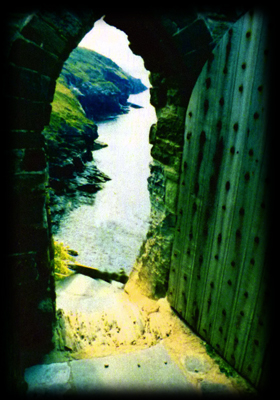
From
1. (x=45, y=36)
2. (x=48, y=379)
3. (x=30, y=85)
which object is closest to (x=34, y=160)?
(x=30, y=85)

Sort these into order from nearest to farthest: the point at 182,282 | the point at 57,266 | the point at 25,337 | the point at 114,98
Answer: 1. the point at 25,337
2. the point at 182,282
3. the point at 57,266
4. the point at 114,98

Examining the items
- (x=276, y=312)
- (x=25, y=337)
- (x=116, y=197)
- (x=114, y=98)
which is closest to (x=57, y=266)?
(x=25, y=337)

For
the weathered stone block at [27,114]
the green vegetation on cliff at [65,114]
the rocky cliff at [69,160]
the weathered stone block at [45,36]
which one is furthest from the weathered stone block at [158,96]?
the green vegetation on cliff at [65,114]

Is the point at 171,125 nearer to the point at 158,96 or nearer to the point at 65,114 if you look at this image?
the point at 158,96

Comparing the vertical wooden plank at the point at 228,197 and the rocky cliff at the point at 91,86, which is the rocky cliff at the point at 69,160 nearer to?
the vertical wooden plank at the point at 228,197

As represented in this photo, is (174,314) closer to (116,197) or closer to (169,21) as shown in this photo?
(169,21)
